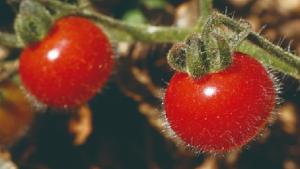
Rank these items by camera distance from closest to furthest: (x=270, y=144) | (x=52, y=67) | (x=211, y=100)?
1. (x=211, y=100)
2. (x=52, y=67)
3. (x=270, y=144)

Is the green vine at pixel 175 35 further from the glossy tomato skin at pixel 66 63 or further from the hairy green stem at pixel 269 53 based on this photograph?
the glossy tomato skin at pixel 66 63

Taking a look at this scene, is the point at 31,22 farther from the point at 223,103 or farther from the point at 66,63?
the point at 223,103

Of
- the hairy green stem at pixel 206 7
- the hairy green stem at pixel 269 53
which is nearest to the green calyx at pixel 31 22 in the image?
the hairy green stem at pixel 206 7

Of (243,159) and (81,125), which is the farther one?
(81,125)

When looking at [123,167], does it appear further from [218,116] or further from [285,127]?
[218,116]

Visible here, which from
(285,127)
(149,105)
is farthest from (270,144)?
(149,105)

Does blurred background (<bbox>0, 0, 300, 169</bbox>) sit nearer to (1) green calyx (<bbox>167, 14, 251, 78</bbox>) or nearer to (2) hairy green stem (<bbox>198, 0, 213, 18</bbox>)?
(2) hairy green stem (<bbox>198, 0, 213, 18</bbox>)
